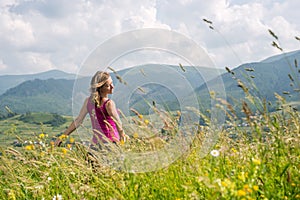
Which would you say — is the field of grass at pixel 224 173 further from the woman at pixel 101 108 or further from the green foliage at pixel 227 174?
the woman at pixel 101 108

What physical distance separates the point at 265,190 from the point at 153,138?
1763 millimetres

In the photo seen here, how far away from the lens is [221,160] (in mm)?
3508

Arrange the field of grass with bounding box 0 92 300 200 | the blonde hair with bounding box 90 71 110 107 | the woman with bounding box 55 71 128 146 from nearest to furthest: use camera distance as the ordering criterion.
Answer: the field of grass with bounding box 0 92 300 200 → the blonde hair with bounding box 90 71 110 107 → the woman with bounding box 55 71 128 146

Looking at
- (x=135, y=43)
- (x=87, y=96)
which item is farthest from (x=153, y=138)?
(x=87, y=96)

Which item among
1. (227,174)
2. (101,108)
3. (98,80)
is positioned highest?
(98,80)

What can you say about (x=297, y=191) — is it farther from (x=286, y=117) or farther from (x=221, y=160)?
(x=286, y=117)

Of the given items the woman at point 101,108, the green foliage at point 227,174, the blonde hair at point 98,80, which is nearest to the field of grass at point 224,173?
the green foliage at point 227,174

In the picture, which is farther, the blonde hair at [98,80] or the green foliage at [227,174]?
the blonde hair at [98,80]

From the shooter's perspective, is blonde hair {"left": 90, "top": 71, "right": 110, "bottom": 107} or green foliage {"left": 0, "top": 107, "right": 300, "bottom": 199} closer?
green foliage {"left": 0, "top": 107, "right": 300, "bottom": 199}

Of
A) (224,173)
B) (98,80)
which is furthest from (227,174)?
(98,80)

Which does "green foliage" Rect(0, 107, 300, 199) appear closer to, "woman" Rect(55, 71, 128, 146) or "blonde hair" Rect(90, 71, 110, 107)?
"woman" Rect(55, 71, 128, 146)

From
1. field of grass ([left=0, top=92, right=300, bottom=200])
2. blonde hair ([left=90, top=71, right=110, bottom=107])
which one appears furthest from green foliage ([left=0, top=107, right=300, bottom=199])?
blonde hair ([left=90, top=71, right=110, bottom=107])

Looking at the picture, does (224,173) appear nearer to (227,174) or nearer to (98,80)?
(227,174)

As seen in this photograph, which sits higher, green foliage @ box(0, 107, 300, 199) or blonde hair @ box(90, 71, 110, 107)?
blonde hair @ box(90, 71, 110, 107)
